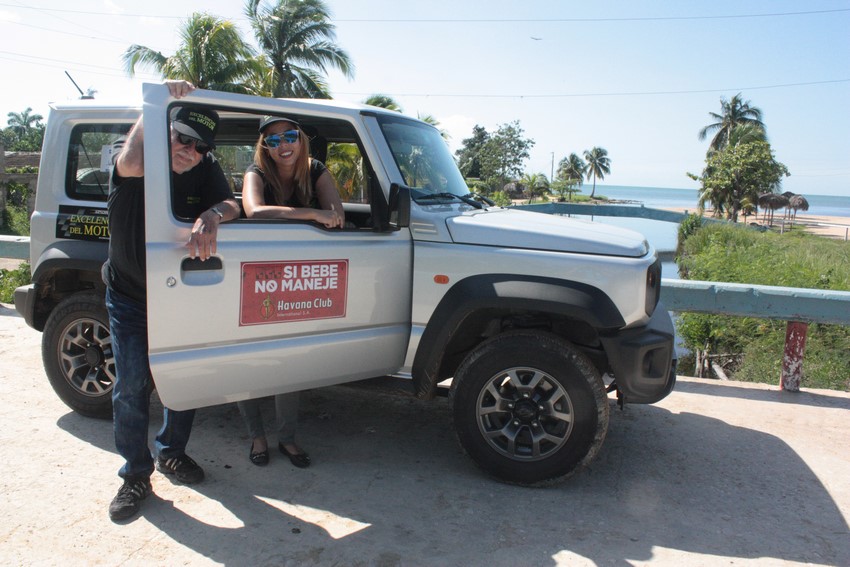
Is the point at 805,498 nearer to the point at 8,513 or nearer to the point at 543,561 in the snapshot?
the point at 543,561

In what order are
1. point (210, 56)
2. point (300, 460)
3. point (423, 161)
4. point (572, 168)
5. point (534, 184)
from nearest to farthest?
1. point (300, 460)
2. point (423, 161)
3. point (210, 56)
4. point (534, 184)
5. point (572, 168)

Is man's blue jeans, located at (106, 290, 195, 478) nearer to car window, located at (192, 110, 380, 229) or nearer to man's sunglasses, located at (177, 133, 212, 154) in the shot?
man's sunglasses, located at (177, 133, 212, 154)

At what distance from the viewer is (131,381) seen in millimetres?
3371

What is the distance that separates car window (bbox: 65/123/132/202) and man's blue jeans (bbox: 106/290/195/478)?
1411 mm

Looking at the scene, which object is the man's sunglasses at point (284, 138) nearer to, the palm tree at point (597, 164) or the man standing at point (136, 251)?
the man standing at point (136, 251)

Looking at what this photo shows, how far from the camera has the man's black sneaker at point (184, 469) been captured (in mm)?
3697

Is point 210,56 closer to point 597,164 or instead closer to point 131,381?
point 131,381

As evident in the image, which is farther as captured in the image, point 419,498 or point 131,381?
point 419,498

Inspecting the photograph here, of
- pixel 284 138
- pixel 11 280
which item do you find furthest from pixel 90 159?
pixel 11 280

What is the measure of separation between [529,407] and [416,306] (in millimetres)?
869

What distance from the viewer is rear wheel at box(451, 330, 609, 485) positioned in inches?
142

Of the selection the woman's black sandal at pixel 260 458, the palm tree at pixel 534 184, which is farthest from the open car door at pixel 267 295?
the palm tree at pixel 534 184

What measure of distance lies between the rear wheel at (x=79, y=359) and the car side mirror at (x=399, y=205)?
2.17 meters

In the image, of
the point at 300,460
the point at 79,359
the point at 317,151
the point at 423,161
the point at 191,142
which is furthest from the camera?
the point at 317,151
